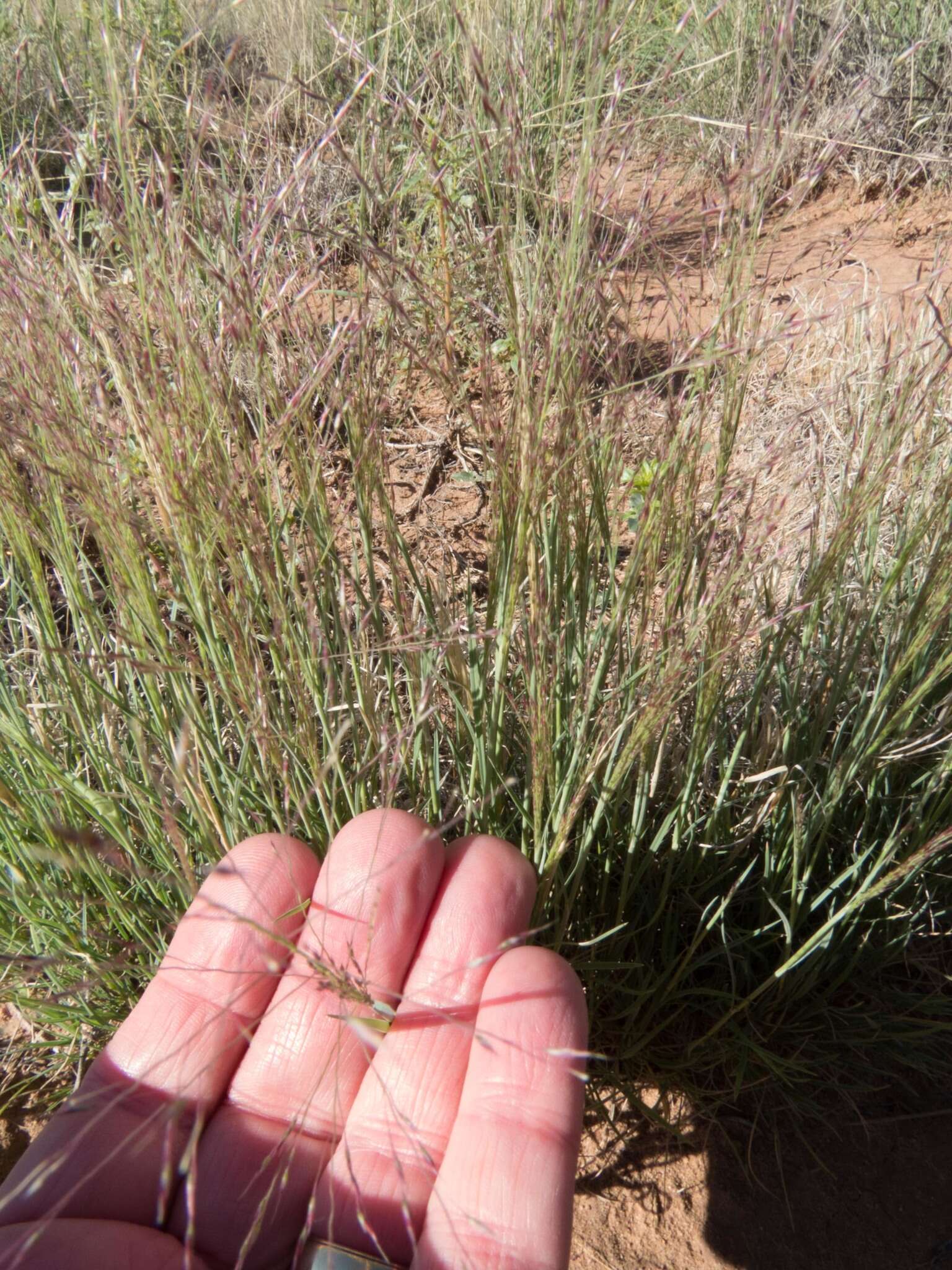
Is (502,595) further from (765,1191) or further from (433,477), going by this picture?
(433,477)

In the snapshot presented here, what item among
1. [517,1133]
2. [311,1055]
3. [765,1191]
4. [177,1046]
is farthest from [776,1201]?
[177,1046]

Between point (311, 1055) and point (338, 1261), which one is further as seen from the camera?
point (311, 1055)

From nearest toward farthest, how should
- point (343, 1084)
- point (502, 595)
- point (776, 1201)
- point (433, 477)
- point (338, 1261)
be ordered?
point (338, 1261), point (343, 1084), point (502, 595), point (776, 1201), point (433, 477)

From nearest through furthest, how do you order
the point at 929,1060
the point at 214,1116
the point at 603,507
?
1. the point at 214,1116
2. the point at 603,507
3. the point at 929,1060

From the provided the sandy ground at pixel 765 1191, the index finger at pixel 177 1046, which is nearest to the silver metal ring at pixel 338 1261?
the index finger at pixel 177 1046

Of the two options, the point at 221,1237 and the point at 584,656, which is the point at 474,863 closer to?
the point at 584,656

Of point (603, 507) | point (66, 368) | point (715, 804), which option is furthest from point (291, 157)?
point (715, 804)

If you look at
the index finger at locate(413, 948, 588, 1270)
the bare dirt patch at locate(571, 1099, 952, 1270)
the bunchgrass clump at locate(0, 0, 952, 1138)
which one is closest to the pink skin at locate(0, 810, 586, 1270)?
the index finger at locate(413, 948, 588, 1270)

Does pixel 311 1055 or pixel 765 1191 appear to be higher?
pixel 311 1055
